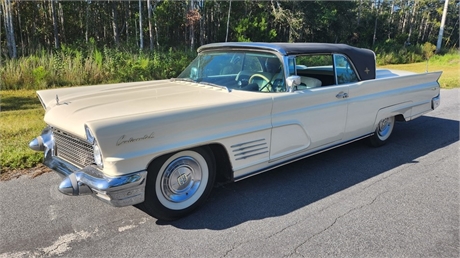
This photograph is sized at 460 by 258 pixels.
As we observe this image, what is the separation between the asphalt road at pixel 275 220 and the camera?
8.79ft

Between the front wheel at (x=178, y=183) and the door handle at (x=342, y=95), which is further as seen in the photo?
the door handle at (x=342, y=95)

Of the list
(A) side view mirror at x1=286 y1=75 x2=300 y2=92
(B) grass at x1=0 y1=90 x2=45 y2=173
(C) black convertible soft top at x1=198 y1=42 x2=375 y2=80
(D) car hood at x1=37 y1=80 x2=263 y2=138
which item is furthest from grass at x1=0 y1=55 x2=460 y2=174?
(A) side view mirror at x1=286 y1=75 x2=300 y2=92

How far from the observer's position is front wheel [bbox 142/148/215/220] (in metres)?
2.95

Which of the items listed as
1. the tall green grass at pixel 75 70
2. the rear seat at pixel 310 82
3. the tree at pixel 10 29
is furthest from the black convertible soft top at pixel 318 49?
the tree at pixel 10 29

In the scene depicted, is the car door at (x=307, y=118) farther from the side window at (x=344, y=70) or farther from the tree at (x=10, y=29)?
the tree at (x=10, y=29)

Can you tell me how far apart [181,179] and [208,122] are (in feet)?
1.90

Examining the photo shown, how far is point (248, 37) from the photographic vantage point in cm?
2516

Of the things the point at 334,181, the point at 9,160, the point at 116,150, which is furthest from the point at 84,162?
the point at 334,181

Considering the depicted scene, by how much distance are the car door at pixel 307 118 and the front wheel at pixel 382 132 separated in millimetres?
1109

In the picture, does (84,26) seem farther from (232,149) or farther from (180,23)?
(232,149)

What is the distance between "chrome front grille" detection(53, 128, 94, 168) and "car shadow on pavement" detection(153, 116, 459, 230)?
86 cm

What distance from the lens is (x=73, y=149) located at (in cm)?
311

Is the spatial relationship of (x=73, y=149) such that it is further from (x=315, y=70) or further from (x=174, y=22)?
(x=174, y=22)

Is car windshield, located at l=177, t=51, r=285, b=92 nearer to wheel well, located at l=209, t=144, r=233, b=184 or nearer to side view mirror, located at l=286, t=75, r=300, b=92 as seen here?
side view mirror, located at l=286, t=75, r=300, b=92
